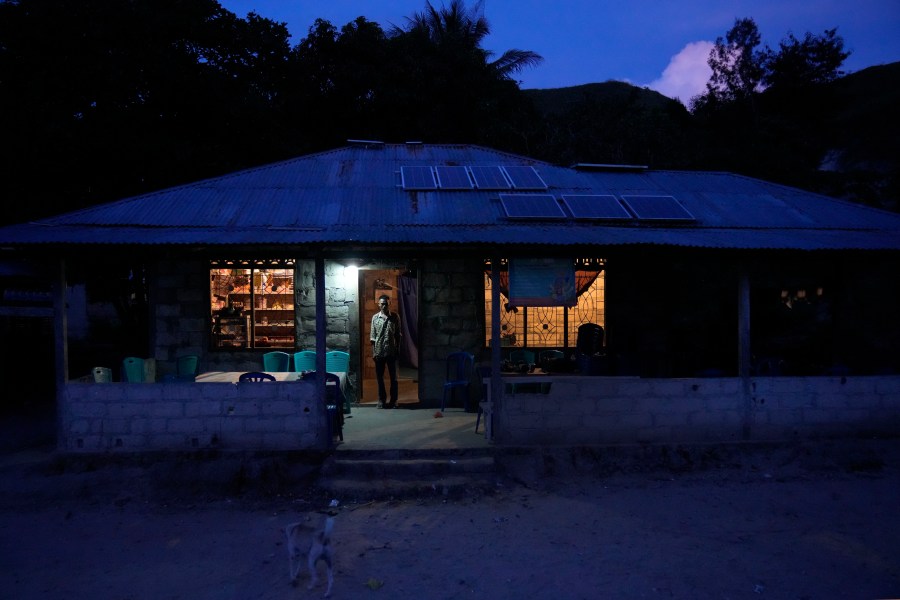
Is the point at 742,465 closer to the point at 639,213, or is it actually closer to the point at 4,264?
the point at 639,213

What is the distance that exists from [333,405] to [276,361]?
9.37 ft

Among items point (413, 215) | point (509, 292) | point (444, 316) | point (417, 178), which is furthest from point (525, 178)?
point (509, 292)

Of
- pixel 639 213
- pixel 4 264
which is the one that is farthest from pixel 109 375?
pixel 639 213

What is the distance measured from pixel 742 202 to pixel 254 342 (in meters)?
8.80

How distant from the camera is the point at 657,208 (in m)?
9.76

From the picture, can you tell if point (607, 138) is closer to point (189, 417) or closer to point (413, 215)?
point (413, 215)

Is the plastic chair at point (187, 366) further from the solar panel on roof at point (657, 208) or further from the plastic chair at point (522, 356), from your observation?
the solar panel on roof at point (657, 208)

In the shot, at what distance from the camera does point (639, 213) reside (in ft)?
31.2

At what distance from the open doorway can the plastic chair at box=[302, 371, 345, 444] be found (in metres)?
2.56

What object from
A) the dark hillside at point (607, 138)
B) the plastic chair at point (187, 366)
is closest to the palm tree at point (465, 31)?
the dark hillside at point (607, 138)

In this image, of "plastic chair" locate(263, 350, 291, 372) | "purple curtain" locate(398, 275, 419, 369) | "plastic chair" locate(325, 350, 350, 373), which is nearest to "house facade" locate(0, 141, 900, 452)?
"purple curtain" locate(398, 275, 419, 369)

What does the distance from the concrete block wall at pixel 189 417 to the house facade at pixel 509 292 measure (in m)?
0.03

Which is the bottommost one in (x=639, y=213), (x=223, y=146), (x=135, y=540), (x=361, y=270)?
(x=135, y=540)

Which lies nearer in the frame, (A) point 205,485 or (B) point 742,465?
(A) point 205,485
